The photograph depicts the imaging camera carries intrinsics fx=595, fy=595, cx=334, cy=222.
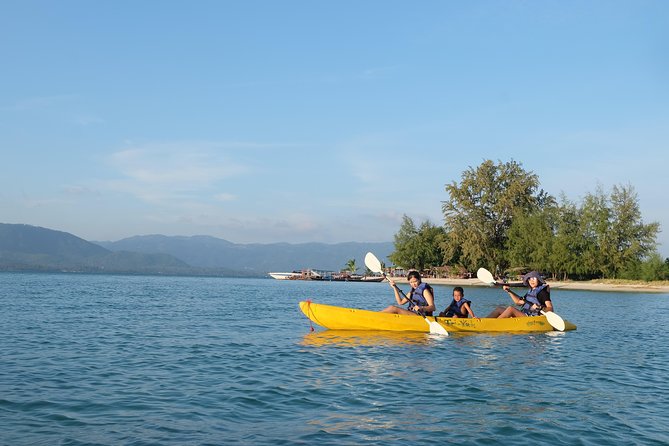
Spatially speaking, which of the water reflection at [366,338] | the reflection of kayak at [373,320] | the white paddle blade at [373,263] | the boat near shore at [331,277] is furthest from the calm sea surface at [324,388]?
the boat near shore at [331,277]

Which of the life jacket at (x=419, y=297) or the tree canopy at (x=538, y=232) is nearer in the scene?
the life jacket at (x=419, y=297)

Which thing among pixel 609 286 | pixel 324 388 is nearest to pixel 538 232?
pixel 609 286

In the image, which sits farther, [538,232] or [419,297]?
[538,232]

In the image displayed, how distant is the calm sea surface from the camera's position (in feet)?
27.9

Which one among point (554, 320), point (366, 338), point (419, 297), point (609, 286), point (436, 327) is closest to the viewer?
point (366, 338)

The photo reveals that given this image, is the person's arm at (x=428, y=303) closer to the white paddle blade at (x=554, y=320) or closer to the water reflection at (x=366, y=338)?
the water reflection at (x=366, y=338)

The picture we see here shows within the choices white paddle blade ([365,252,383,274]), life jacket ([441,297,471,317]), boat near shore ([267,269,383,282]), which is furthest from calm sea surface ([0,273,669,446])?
boat near shore ([267,269,383,282])

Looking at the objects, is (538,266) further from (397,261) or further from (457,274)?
(397,261)

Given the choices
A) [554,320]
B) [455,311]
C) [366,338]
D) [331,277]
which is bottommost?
[366,338]

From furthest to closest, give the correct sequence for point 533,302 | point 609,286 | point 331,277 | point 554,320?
1. point 331,277
2. point 609,286
3. point 533,302
4. point 554,320

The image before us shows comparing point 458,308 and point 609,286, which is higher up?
point 609,286

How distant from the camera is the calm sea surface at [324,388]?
27.9 ft

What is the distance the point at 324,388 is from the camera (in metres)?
11.5

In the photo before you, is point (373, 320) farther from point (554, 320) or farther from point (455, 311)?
point (554, 320)
